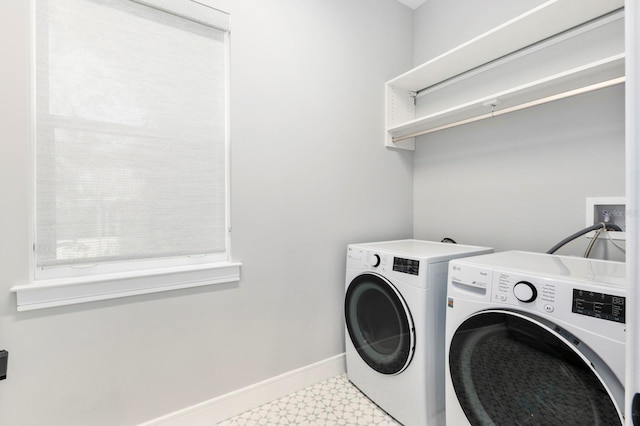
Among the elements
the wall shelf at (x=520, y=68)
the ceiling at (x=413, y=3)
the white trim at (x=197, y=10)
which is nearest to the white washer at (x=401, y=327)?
the wall shelf at (x=520, y=68)

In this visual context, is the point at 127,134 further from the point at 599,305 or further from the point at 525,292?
the point at 599,305

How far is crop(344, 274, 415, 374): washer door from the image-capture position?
1408 mm

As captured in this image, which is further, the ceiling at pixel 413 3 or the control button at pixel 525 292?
the ceiling at pixel 413 3

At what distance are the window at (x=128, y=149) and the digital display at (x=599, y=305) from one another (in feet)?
4.45

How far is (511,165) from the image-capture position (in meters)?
1.73

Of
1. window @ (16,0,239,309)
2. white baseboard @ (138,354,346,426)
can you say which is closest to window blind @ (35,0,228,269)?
window @ (16,0,239,309)

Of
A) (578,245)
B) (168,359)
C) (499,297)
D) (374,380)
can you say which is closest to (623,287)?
(499,297)

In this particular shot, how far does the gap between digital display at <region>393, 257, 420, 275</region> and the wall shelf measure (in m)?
0.87

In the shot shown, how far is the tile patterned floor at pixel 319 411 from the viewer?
1.50m

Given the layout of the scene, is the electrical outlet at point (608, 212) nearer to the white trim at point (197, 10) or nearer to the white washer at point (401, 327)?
the white washer at point (401, 327)

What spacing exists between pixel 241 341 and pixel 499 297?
4.03ft

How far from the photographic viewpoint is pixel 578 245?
1.47m

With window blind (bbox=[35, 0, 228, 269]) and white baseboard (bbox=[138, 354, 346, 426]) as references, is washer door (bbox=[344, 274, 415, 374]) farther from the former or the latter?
window blind (bbox=[35, 0, 228, 269])

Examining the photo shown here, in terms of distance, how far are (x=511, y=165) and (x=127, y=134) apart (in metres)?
1.98
